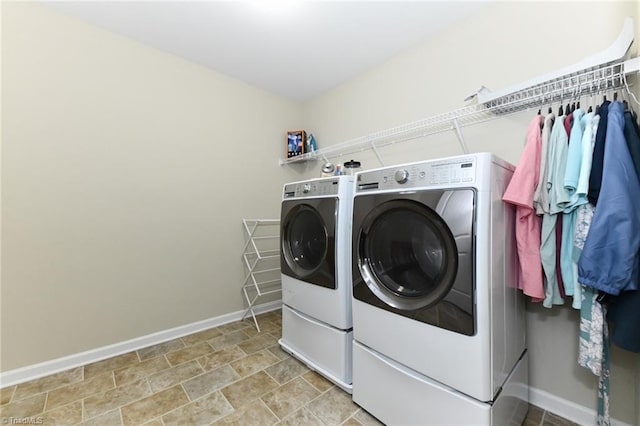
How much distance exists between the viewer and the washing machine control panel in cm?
157

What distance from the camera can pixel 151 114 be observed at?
2072mm

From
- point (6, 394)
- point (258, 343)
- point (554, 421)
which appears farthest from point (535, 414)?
point (6, 394)

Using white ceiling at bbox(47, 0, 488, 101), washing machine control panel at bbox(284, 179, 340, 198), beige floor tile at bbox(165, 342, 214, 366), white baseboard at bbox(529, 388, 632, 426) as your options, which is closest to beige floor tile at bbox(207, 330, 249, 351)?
beige floor tile at bbox(165, 342, 214, 366)

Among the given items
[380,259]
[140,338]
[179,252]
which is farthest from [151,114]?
[380,259]

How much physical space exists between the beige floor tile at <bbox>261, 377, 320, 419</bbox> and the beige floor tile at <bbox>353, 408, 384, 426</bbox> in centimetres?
26

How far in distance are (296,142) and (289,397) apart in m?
2.24

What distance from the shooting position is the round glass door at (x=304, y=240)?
1.66 metres

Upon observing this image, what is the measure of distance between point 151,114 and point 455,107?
7.43 ft

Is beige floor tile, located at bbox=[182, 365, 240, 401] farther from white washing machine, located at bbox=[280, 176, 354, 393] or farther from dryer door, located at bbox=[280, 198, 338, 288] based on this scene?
dryer door, located at bbox=[280, 198, 338, 288]

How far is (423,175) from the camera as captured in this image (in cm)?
111

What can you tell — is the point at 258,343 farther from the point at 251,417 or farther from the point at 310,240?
the point at 310,240

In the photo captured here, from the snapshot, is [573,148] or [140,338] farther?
[140,338]

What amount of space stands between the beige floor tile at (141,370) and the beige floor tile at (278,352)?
70 cm

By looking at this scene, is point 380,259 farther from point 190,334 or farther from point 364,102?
point 190,334
